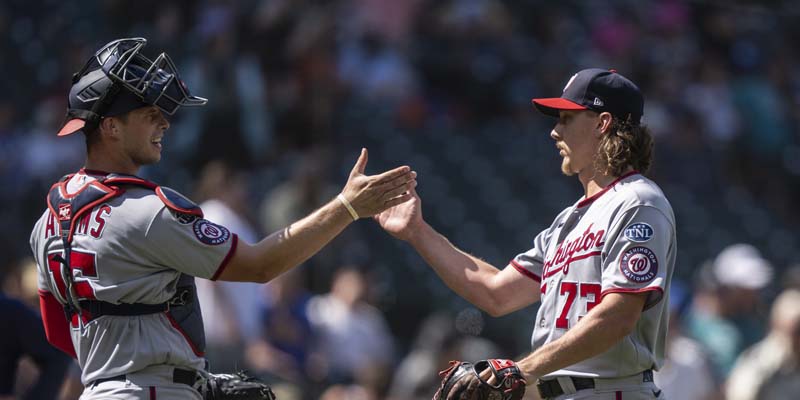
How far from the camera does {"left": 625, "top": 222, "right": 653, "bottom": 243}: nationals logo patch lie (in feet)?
13.6

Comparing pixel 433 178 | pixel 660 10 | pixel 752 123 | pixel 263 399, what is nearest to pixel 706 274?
pixel 433 178

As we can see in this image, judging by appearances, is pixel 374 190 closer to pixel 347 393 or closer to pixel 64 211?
pixel 64 211

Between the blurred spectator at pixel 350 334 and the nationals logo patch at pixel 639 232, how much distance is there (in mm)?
4944

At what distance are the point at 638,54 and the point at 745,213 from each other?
210 cm

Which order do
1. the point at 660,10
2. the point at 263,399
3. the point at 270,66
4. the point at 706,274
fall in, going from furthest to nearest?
the point at 660,10, the point at 270,66, the point at 706,274, the point at 263,399

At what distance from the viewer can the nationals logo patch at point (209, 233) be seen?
13.6 ft

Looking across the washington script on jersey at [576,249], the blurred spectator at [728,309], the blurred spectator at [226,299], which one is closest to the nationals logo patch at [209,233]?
the washington script on jersey at [576,249]

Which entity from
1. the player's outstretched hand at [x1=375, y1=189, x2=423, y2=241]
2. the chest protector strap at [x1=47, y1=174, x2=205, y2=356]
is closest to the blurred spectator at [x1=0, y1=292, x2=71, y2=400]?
the chest protector strap at [x1=47, y1=174, x2=205, y2=356]

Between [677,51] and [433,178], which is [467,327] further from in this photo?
[677,51]

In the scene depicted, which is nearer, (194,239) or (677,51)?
(194,239)

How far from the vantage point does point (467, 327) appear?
9.91 m

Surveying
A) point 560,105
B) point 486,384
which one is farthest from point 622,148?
point 486,384

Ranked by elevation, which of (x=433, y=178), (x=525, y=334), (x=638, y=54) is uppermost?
(x=638, y=54)

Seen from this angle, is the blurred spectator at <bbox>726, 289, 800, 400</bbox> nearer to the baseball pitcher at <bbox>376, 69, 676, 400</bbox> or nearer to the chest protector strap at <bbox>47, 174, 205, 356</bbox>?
the baseball pitcher at <bbox>376, 69, 676, 400</bbox>
